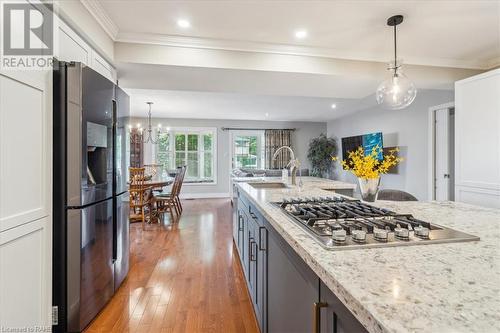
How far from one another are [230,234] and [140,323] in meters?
2.28

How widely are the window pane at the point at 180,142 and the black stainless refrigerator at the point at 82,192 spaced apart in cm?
595

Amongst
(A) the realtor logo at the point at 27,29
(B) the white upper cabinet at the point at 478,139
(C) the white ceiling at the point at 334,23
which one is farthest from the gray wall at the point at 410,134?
(A) the realtor logo at the point at 27,29

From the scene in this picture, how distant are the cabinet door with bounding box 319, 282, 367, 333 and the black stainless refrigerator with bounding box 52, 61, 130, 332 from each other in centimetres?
164

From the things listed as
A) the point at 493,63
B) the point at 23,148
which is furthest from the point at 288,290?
the point at 493,63

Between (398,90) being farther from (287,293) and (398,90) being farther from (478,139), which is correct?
(287,293)

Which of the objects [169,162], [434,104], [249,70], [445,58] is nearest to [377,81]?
[445,58]

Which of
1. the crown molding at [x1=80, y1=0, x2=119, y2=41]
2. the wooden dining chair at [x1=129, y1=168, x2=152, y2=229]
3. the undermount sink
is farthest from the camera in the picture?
the wooden dining chair at [x1=129, y1=168, x2=152, y2=229]

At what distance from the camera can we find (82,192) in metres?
1.72

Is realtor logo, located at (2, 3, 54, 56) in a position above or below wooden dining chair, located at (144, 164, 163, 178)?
above

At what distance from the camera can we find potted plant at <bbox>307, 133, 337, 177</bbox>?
8.05 m

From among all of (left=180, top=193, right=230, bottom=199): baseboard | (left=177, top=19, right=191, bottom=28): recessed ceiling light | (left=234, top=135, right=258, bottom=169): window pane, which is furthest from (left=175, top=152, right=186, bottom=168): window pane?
(left=177, top=19, right=191, bottom=28): recessed ceiling light

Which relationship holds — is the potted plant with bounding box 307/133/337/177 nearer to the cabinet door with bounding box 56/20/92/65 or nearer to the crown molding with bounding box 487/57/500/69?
the crown molding with bounding box 487/57/500/69

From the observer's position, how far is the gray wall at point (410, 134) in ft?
15.2

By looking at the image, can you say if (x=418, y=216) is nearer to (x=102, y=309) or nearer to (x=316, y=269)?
(x=316, y=269)
